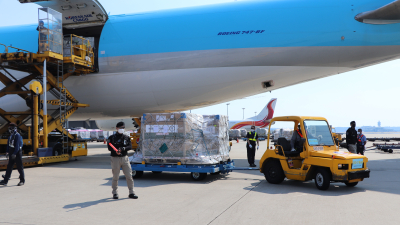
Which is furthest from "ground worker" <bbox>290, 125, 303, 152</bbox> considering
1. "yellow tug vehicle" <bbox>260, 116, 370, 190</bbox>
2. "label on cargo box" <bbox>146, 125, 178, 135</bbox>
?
"label on cargo box" <bbox>146, 125, 178, 135</bbox>

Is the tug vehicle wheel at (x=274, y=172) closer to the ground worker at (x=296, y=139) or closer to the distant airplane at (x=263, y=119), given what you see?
the ground worker at (x=296, y=139)

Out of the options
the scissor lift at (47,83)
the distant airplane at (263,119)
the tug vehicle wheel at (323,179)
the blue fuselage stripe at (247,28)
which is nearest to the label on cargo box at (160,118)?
the blue fuselage stripe at (247,28)

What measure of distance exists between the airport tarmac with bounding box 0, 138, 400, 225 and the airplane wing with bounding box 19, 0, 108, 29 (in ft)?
26.3

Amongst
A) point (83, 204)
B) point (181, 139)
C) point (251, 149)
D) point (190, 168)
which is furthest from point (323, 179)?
point (83, 204)

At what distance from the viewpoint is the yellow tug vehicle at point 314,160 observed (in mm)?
7758

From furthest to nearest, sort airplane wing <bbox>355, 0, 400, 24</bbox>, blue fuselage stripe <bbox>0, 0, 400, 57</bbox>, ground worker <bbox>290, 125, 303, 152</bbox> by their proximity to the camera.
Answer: blue fuselage stripe <bbox>0, 0, 400, 57</bbox>
airplane wing <bbox>355, 0, 400, 24</bbox>
ground worker <bbox>290, 125, 303, 152</bbox>

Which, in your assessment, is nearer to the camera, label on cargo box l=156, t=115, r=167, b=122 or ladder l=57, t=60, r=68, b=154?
label on cargo box l=156, t=115, r=167, b=122

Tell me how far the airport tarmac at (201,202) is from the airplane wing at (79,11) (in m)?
8.02

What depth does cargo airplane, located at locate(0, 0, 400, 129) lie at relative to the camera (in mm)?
12219

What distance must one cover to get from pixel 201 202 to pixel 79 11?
1170cm

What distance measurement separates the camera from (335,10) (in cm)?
1235

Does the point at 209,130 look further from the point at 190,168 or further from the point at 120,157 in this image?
the point at 120,157

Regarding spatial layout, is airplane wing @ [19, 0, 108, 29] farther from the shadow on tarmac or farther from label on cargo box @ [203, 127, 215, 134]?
the shadow on tarmac

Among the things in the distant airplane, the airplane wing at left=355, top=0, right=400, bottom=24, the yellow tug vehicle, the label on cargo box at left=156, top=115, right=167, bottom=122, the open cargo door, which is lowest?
the yellow tug vehicle
